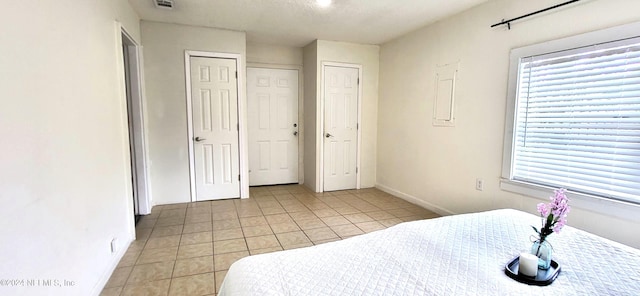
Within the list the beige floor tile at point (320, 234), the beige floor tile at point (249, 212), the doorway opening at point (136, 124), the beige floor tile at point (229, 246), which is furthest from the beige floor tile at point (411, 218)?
the doorway opening at point (136, 124)

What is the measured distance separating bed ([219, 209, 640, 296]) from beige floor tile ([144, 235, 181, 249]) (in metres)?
1.77

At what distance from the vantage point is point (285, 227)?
3121 millimetres

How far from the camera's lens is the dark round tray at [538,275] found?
1112 mm

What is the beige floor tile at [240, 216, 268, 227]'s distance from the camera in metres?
3.19

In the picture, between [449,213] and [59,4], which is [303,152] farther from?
[59,4]

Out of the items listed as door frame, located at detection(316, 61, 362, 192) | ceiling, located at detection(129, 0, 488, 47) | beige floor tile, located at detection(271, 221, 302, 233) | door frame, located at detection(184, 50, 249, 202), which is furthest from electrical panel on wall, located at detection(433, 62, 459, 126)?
door frame, located at detection(184, 50, 249, 202)

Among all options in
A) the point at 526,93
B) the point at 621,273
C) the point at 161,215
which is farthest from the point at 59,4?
the point at 526,93

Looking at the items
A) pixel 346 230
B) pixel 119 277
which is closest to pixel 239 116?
pixel 346 230

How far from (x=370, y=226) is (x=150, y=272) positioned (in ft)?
6.75

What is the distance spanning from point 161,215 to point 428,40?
3.84 m

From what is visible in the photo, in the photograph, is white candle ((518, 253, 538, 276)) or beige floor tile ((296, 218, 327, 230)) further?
beige floor tile ((296, 218, 327, 230))

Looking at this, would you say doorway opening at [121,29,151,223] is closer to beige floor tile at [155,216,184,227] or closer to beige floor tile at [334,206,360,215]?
beige floor tile at [155,216,184,227]

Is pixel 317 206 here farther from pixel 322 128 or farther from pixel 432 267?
pixel 432 267

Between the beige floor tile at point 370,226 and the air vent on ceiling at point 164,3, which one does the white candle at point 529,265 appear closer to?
the beige floor tile at point 370,226
